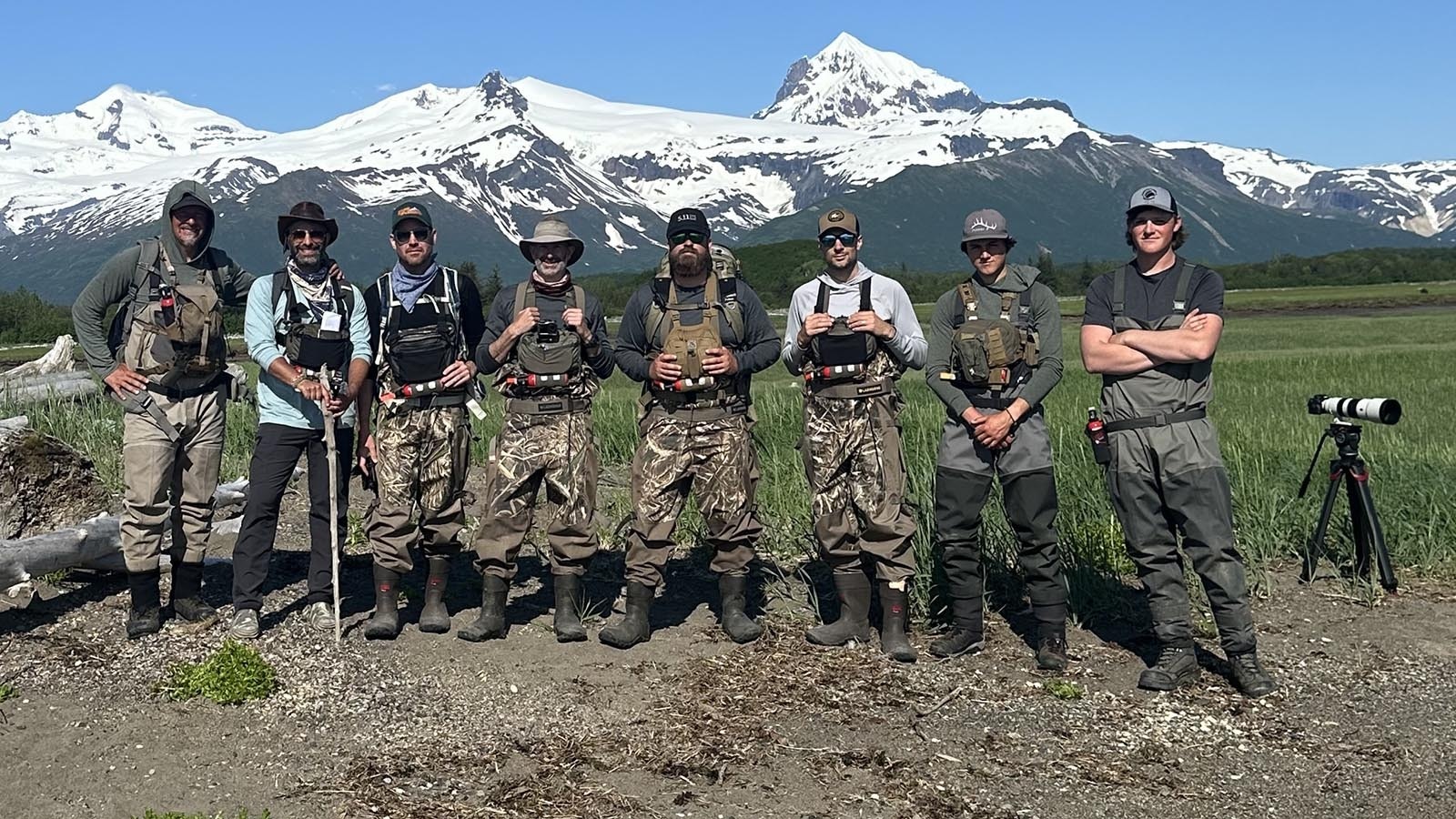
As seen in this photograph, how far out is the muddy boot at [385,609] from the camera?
7121 mm

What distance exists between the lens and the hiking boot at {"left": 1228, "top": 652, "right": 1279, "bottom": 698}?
6211mm

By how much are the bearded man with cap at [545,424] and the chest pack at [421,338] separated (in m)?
0.20

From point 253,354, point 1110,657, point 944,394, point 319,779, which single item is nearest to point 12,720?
point 319,779

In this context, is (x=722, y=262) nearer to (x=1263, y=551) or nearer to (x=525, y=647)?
(x=525, y=647)

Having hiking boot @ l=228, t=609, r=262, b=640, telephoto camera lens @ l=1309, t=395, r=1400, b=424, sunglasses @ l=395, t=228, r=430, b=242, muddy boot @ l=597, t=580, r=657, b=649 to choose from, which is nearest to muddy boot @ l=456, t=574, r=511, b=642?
muddy boot @ l=597, t=580, r=657, b=649

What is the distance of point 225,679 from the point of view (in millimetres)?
6082

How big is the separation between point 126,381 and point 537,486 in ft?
8.12

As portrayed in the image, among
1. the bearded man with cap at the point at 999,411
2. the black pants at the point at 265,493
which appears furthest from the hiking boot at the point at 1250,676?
the black pants at the point at 265,493

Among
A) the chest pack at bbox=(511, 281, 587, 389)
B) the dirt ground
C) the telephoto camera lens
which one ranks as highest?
the chest pack at bbox=(511, 281, 587, 389)

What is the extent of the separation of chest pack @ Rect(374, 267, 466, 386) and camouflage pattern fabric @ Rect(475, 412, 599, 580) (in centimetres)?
55

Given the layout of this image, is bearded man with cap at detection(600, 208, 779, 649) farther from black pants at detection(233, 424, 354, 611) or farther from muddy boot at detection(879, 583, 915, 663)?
black pants at detection(233, 424, 354, 611)

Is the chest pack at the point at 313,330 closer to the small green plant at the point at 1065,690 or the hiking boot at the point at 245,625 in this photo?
the hiking boot at the point at 245,625

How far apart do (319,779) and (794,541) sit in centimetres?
483

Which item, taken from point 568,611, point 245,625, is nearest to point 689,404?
point 568,611
